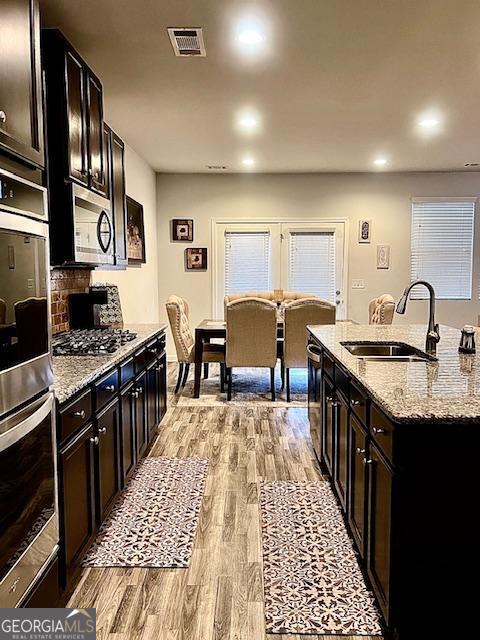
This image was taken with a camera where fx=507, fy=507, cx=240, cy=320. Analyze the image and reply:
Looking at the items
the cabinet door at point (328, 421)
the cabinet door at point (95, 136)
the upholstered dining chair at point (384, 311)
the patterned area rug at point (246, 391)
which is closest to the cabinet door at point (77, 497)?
the cabinet door at point (328, 421)

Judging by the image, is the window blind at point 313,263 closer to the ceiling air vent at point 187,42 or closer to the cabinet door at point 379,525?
the ceiling air vent at point 187,42

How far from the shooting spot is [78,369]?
235 centimetres

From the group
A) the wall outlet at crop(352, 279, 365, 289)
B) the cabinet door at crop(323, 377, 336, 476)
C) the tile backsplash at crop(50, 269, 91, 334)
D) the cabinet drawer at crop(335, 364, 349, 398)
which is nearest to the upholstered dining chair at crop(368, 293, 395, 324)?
the wall outlet at crop(352, 279, 365, 289)

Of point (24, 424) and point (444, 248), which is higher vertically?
point (444, 248)

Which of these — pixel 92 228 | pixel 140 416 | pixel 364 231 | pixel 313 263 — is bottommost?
pixel 140 416

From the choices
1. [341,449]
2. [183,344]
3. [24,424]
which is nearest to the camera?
[24,424]

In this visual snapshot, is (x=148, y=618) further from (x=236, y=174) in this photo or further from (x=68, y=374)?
(x=236, y=174)

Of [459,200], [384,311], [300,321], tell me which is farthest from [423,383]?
[459,200]

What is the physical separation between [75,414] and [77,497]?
35 cm

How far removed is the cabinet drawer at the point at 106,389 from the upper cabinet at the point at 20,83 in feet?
3.53

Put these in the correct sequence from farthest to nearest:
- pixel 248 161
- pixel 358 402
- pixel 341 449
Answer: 1. pixel 248 161
2. pixel 341 449
3. pixel 358 402

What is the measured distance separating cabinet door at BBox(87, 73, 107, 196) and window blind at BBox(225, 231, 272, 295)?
4298mm

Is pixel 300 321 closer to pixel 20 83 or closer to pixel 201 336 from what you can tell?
pixel 201 336

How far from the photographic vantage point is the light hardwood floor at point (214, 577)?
1913 millimetres
